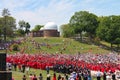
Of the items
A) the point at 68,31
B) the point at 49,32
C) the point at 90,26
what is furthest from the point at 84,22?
the point at 49,32

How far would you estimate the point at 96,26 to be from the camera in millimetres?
102000

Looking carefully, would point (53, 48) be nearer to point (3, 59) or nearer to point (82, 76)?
point (82, 76)

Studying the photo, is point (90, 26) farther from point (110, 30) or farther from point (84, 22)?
point (110, 30)

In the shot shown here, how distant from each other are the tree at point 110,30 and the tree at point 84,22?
5.63 m

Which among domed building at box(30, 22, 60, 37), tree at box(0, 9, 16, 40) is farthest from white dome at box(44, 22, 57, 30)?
tree at box(0, 9, 16, 40)

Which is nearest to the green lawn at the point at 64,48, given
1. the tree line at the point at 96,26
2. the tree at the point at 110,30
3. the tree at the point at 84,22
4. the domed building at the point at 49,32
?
the tree at the point at 110,30

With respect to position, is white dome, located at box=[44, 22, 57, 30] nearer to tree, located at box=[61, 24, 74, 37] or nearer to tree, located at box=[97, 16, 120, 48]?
tree, located at box=[61, 24, 74, 37]

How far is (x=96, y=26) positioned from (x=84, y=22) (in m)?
3.73

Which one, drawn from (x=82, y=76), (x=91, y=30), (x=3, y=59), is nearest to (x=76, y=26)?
(x=91, y=30)

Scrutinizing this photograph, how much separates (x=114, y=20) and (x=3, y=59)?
88.2m

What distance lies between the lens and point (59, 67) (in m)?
35.6

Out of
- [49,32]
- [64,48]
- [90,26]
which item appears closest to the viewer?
[64,48]

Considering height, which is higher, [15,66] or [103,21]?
[103,21]

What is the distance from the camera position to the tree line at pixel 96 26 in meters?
90.5
